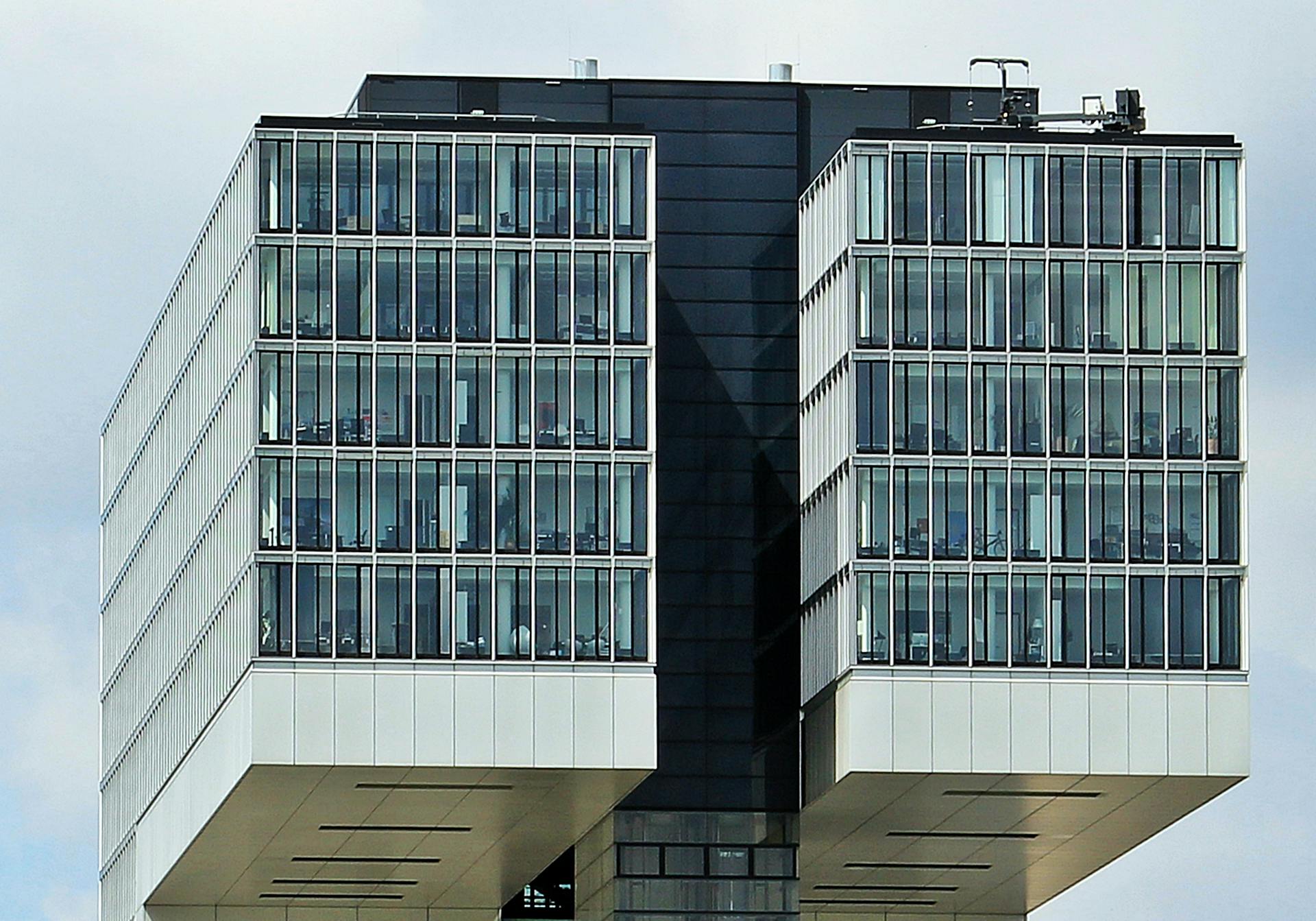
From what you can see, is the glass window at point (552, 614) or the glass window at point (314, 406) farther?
the glass window at point (314, 406)

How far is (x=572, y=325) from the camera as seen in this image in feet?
362

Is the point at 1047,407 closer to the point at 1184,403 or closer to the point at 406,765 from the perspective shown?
the point at 1184,403

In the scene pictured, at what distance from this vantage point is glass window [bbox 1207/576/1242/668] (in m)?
111

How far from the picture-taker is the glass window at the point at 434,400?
109625 mm

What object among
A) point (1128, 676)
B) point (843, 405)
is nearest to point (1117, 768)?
point (1128, 676)

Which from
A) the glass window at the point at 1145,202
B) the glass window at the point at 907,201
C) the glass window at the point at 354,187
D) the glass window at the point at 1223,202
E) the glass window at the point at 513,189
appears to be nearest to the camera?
the glass window at the point at 354,187

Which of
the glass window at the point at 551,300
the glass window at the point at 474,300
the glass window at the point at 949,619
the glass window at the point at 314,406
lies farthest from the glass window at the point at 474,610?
the glass window at the point at 949,619

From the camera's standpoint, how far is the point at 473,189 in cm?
11056

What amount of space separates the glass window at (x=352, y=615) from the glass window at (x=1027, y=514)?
17834 millimetres

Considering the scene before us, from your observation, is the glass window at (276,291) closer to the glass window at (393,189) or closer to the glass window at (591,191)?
the glass window at (393,189)

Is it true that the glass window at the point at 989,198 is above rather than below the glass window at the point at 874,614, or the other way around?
above

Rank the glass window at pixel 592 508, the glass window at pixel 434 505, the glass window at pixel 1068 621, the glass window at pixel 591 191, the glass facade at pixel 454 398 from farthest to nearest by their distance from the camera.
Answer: the glass window at pixel 591 191
the glass window at pixel 1068 621
the glass window at pixel 592 508
the glass window at pixel 434 505
the glass facade at pixel 454 398

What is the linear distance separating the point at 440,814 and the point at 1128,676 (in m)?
20.7

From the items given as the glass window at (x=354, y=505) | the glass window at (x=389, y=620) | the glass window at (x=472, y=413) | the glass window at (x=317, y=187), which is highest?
the glass window at (x=317, y=187)
